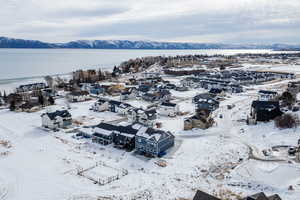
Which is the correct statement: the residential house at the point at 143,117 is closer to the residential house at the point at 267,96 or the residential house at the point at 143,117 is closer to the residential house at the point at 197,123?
the residential house at the point at 197,123

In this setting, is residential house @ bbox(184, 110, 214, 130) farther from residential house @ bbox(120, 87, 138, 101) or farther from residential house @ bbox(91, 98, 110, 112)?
residential house @ bbox(120, 87, 138, 101)

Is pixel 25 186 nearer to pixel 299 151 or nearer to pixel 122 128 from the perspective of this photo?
pixel 122 128

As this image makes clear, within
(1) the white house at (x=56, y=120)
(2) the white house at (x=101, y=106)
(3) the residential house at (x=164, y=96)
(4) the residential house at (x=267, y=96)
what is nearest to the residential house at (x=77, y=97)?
(2) the white house at (x=101, y=106)

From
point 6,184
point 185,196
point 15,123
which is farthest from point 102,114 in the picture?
point 185,196

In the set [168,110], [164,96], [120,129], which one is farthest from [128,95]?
[120,129]

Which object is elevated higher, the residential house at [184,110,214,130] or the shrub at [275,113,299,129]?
the shrub at [275,113,299,129]

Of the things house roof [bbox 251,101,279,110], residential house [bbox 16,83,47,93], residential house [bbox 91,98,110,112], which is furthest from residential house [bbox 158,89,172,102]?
residential house [bbox 16,83,47,93]

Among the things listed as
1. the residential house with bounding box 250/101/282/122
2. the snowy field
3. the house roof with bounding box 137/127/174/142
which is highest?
the residential house with bounding box 250/101/282/122

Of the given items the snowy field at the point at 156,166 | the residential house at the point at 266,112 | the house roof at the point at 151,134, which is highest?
the residential house at the point at 266,112
